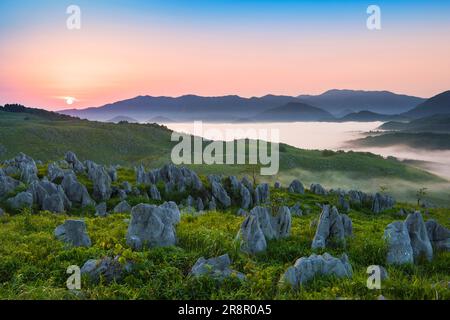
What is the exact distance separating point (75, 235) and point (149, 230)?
295cm

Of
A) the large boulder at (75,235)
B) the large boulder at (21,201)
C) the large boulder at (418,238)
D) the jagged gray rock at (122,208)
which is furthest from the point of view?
the jagged gray rock at (122,208)

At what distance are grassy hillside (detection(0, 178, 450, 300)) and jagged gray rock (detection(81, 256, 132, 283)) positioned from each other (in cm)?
24

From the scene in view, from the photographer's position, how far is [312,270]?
33.9 feet

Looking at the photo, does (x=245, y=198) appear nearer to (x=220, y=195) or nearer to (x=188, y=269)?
(x=220, y=195)

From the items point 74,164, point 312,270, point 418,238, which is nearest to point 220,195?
point 74,164

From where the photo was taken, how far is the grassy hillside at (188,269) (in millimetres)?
9453

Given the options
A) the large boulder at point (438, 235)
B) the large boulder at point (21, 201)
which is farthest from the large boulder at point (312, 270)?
the large boulder at point (21, 201)

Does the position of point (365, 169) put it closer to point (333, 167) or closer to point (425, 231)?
point (333, 167)

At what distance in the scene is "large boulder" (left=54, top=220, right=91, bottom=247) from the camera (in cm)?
1420

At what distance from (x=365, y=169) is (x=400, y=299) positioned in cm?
9682

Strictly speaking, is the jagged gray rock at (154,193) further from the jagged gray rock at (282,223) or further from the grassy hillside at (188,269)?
the jagged gray rock at (282,223)

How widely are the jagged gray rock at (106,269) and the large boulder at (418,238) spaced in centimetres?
1015
